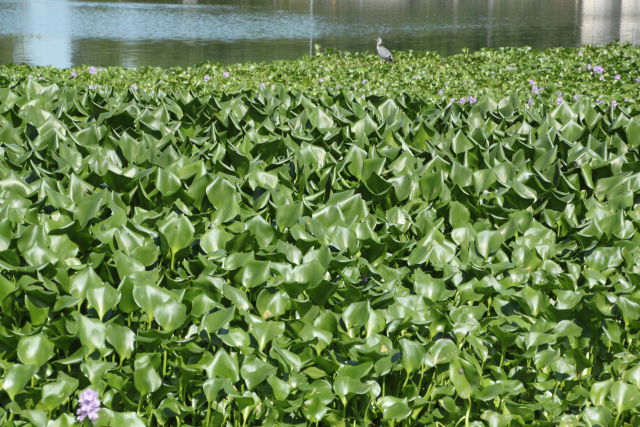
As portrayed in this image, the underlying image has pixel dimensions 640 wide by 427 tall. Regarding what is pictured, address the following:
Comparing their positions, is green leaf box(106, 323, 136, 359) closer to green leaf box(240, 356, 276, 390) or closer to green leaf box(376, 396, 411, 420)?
green leaf box(240, 356, 276, 390)

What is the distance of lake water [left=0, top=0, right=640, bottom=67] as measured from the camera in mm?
18828

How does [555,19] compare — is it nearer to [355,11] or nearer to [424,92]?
[355,11]

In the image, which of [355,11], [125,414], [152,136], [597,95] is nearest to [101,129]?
[152,136]

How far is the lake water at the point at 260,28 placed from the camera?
741 inches

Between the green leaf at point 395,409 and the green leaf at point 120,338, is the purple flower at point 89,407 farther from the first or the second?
the green leaf at point 395,409

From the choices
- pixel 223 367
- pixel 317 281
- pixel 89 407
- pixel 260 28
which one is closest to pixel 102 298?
pixel 89 407

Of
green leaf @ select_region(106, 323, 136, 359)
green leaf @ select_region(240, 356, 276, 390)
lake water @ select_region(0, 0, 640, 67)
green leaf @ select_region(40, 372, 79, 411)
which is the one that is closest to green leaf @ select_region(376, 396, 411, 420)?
green leaf @ select_region(240, 356, 276, 390)

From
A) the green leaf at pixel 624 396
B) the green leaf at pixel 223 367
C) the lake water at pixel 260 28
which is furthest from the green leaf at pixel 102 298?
the lake water at pixel 260 28

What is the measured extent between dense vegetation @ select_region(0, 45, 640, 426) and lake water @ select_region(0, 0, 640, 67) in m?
13.9

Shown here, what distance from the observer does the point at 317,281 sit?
251 centimetres

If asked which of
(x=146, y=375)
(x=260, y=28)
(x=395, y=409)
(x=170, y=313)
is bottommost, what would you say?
(x=395, y=409)

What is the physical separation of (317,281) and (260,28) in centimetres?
2286

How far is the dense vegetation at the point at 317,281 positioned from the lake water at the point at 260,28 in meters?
13.9

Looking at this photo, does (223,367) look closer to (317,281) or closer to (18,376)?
(317,281)
